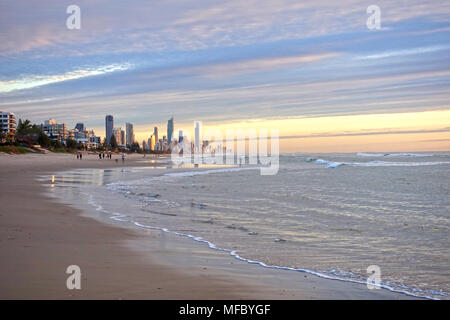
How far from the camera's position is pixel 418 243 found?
28.9 ft

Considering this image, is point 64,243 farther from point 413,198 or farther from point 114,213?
point 413,198

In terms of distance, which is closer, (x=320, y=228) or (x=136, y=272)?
(x=136, y=272)

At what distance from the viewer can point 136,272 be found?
600 centimetres

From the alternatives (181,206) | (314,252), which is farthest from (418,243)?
(181,206)

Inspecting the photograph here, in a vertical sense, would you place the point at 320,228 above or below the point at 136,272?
below

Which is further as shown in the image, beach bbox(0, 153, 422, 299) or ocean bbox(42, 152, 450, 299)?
ocean bbox(42, 152, 450, 299)

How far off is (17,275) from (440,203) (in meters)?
15.4

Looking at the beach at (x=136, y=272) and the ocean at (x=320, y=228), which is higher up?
the beach at (x=136, y=272)

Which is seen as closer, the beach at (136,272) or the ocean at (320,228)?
the beach at (136,272)

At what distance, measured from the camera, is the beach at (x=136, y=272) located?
5.07 m

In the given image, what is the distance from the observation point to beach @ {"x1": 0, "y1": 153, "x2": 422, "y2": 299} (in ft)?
16.6

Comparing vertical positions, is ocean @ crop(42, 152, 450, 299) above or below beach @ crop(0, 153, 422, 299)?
below
